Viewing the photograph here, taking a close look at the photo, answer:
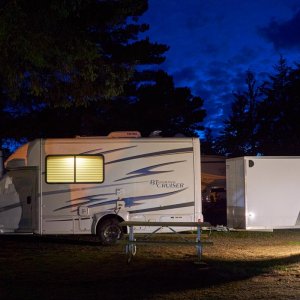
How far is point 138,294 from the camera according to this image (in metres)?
9.04

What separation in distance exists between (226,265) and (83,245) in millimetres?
5167

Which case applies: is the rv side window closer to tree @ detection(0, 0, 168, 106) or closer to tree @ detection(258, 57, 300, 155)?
tree @ detection(0, 0, 168, 106)

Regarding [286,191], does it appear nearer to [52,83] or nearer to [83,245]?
[83,245]

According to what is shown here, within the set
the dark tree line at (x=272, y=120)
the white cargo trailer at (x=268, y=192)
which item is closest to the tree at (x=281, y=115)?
the dark tree line at (x=272, y=120)

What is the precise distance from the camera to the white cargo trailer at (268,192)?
15352mm

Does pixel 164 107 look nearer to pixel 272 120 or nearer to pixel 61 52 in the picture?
pixel 272 120

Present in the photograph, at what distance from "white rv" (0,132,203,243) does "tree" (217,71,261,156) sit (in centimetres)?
3147

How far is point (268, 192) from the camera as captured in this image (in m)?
15.5

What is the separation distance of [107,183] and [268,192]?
432 centimetres

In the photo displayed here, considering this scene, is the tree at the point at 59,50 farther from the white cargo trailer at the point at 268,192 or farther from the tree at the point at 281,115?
the tree at the point at 281,115

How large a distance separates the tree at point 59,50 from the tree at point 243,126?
3271cm

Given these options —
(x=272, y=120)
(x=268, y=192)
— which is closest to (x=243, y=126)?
(x=272, y=120)

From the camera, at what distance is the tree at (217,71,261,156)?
4756cm

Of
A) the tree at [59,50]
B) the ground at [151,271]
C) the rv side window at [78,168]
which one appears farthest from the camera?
the rv side window at [78,168]
